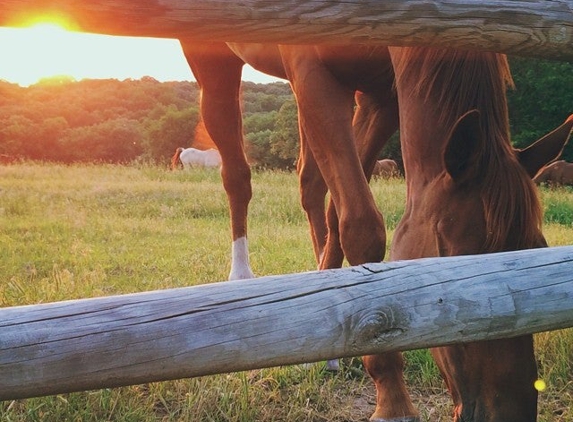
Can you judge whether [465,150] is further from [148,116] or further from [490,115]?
[148,116]

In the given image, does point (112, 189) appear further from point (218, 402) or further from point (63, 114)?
point (63, 114)

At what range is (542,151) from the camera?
2.12m

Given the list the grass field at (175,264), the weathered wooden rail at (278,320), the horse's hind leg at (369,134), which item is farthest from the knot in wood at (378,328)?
the horse's hind leg at (369,134)

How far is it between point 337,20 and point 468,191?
781mm

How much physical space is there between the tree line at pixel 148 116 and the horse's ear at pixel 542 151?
23365 mm

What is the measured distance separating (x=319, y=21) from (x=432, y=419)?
1899 mm

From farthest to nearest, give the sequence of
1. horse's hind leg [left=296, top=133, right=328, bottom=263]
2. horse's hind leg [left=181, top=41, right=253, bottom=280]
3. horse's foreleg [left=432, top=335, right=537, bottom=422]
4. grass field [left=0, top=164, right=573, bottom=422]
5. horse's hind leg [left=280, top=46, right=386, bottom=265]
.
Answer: horse's hind leg [left=181, top=41, right=253, bottom=280] → horse's hind leg [left=296, top=133, right=328, bottom=263] → horse's hind leg [left=280, top=46, right=386, bottom=265] → grass field [left=0, top=164, right=573, bottom=422] → horse's foreleg [left=432, top=335, right=537, bottom=422]

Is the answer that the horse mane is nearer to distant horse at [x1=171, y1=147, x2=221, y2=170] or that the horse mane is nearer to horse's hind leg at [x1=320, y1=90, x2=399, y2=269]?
horse's hind leg at [x1=320, y1=90, x2=399, y2=269]

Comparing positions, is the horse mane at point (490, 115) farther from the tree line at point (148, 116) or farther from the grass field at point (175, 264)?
the tree line at point (148, 116)

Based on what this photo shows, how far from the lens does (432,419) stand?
8.77 ft

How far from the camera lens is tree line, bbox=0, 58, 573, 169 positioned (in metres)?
26.4

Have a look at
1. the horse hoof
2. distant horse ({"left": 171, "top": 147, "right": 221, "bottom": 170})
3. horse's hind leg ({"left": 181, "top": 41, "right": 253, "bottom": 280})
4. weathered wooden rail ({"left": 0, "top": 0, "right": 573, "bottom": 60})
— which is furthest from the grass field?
distant horse ({"left": 171, "top": 147, "right": 221, "bottom": 170})

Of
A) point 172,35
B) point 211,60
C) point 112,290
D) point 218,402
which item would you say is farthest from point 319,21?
point 211,60

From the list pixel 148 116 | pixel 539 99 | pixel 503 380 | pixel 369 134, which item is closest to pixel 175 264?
pixel 369 134
